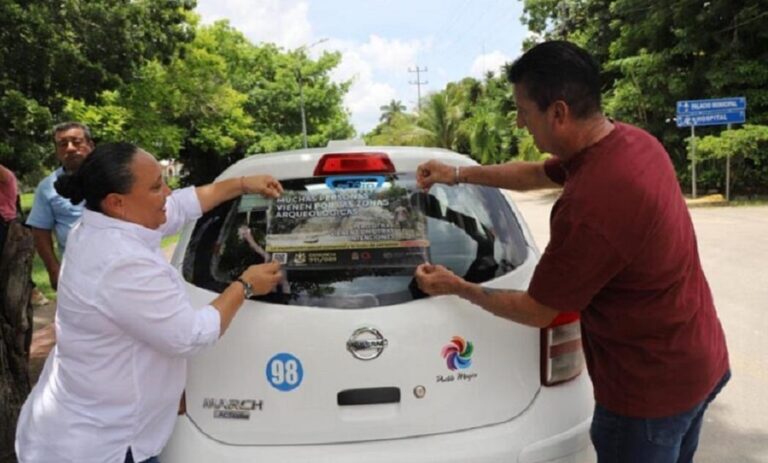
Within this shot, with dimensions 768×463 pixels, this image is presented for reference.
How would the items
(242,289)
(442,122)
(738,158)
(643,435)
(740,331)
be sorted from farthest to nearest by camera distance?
(442,122), (738,158), (740,331), (242,289), (643,435)

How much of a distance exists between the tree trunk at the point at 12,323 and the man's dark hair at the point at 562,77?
288 cm

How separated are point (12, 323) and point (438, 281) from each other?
2562 mm

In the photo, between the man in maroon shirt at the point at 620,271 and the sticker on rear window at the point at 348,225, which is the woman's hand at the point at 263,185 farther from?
the man in maroon shirt at the point at 620,271

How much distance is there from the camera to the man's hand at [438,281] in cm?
199

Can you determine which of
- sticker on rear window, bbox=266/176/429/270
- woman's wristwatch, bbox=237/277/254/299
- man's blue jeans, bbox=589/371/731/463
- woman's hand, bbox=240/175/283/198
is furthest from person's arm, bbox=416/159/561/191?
man's blue jeans, bbox=589/371/731/463

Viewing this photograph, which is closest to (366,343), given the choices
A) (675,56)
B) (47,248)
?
(47,248)

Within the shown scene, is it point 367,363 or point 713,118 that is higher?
point 713,118

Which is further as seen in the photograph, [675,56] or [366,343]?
[675,56]

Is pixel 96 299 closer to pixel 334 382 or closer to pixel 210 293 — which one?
pixel 210 293

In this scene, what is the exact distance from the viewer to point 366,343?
1.97 metres

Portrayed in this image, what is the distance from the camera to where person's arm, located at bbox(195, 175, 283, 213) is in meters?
2.25

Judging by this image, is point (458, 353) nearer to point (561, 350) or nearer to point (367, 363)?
point (367, 363)

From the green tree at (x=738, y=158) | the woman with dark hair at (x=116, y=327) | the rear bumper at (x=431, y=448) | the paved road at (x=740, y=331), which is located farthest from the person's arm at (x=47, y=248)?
the green tree at (x=738, y=158)

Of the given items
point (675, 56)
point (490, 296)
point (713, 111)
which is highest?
point (675, 56)
